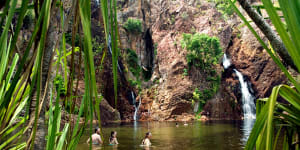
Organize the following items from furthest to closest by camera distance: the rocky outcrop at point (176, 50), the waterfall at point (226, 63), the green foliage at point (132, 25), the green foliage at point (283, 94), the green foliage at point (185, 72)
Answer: the waterfall at point (226, 63), the green foliage at point (132, 25), the green foliage at point (185, 72), the rocky outcrop at point (176, 50), the green foliage at point (283, 94)

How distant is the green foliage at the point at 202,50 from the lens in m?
30.1

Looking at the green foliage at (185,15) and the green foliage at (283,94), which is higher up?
the green foliage at (185,15)

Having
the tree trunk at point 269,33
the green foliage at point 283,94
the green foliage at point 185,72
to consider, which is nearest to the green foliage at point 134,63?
the green foliage at point 185,72

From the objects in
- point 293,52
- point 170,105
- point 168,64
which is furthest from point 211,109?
point 293,52

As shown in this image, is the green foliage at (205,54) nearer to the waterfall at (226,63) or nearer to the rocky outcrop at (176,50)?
the rocky outcrop at (176,50)

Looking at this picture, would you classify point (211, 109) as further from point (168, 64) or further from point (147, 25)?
point (147, 25)

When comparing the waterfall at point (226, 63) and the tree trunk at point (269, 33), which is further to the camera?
the waterfall at point (226, 63)

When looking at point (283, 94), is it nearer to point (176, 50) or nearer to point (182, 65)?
point (182, 65)

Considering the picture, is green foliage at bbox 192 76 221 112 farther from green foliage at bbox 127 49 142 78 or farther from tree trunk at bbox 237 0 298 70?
tree trunk at bbox 237 0 298 70

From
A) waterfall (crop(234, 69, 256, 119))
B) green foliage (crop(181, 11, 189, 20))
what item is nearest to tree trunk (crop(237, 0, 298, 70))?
waterfall (crop(234, 69, 256, 119))

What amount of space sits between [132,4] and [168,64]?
32.7 feet

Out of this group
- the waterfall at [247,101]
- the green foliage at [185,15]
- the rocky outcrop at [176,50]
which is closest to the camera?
the waterfall at [247,101]

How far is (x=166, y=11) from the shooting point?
3556cm

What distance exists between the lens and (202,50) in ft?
99.5
